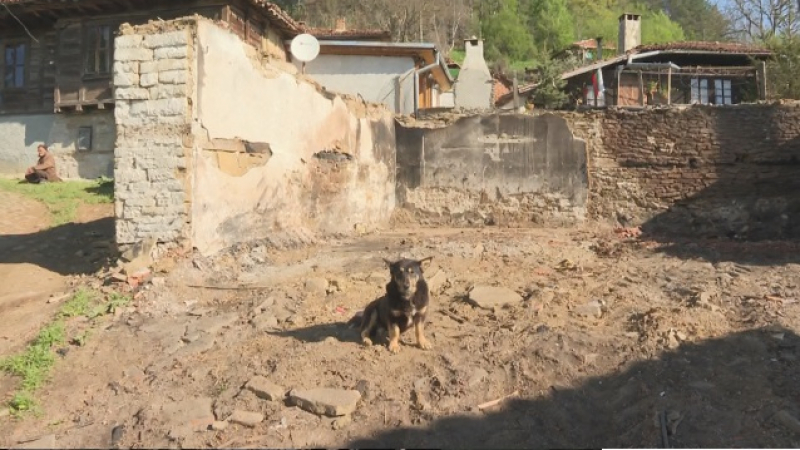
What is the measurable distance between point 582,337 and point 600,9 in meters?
52.8

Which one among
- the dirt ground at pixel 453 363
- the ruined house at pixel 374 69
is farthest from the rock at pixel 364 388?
the ruined house at pixel 374 69

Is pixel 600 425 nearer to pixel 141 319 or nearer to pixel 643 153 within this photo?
pixel 141 319

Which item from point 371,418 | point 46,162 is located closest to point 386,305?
point 371,418

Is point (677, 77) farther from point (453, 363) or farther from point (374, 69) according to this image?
point (453, 363)

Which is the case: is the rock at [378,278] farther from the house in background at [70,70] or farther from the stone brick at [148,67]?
the house in background at [70,70]

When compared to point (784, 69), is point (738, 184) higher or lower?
lower

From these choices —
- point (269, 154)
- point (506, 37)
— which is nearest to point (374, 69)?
point (269, 154)

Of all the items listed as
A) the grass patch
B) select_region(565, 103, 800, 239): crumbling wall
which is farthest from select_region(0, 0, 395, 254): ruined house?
select_region(565, 103, 800, 239): crumbling wall

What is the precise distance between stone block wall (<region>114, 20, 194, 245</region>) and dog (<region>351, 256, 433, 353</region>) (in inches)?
126

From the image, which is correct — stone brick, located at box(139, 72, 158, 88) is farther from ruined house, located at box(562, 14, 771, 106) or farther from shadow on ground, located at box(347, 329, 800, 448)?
ruined house, located at box(562, 14, 771, 106)

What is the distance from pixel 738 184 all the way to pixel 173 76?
35.5 feet

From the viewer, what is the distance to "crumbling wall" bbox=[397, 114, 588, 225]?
12039 mm

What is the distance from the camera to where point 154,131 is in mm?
6910

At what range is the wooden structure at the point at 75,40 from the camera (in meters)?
15.4
